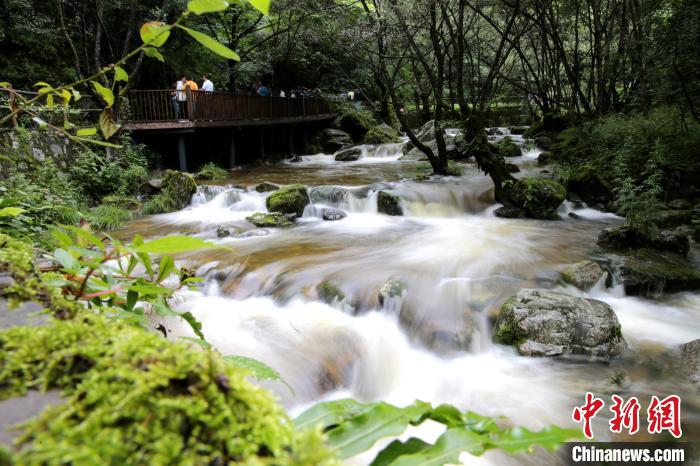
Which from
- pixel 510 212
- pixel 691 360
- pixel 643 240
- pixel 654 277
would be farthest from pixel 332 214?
pixel 691 360

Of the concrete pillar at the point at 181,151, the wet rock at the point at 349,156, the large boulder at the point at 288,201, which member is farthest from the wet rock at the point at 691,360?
the wet rock at the point at 349,156

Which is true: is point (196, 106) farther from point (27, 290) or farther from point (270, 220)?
point (27, 290)

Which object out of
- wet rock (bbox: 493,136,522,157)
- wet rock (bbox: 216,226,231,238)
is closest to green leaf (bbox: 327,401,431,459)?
wet rock (bbox: 216,226,231,238)

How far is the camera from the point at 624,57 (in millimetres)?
16469

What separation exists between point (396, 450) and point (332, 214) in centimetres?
1070

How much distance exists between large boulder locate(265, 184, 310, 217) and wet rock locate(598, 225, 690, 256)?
690cm

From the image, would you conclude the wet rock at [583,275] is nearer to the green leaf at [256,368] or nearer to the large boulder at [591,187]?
the large boulder at [591,187]

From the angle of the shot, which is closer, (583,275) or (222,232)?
(583,275)

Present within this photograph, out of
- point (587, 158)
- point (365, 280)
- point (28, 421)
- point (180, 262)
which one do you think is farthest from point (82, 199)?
point (587, 158)

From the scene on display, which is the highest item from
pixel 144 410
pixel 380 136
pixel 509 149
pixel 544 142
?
pixel 380 136

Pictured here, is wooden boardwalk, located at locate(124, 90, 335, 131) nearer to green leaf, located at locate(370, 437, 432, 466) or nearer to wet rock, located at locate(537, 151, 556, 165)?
wet rock, located at locate(537, 151, 556, 165)

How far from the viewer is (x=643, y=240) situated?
26.6ft

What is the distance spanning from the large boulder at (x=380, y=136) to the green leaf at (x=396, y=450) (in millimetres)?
24180

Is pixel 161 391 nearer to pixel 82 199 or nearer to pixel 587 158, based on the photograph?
pixel 82 199
